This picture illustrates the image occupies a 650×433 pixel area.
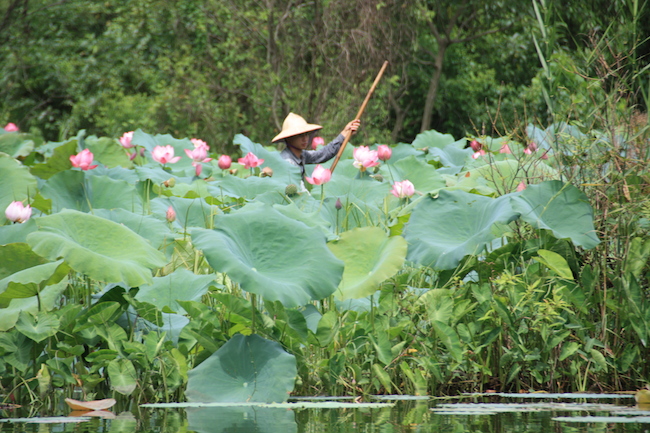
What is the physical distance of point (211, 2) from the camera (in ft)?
32.5

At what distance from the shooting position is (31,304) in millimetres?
2199

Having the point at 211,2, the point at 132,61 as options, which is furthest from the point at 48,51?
the point at 211,2

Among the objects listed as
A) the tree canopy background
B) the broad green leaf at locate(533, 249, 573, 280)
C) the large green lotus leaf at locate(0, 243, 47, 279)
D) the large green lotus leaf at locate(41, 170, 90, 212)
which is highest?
the tree canopy background

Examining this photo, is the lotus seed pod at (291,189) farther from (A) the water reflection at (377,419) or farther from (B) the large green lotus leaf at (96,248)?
(A) the water reflection at (377,419)

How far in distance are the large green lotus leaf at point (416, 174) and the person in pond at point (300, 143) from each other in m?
0.66

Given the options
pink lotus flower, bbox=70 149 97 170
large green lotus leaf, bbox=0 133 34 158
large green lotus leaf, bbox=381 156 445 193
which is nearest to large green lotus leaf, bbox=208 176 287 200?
pink lotus flower, bbox=70 149 97 170

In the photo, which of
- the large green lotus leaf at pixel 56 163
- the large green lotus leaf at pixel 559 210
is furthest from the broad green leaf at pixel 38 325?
the large green lotus leaf at pixel 56 163

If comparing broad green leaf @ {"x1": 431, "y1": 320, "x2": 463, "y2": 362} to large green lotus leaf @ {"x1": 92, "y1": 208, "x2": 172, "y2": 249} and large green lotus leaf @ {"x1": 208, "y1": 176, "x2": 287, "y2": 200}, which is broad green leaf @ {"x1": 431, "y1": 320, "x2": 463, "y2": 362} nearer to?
large green lotus leaf @ {"x1": 92, "y1": 208, "x2": 172, "y2": 249}

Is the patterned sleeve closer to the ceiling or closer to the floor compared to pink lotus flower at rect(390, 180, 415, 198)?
closer to the ceiling

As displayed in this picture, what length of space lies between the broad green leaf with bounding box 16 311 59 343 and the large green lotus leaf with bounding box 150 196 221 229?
112cm

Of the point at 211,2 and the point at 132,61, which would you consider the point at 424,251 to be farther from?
the point at 132,61

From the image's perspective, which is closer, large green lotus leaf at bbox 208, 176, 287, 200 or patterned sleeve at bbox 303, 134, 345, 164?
large green lotus leaf at bbox 208, 176, 287, 200

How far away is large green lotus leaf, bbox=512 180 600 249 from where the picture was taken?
2326mm

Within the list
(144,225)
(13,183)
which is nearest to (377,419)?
(144,225)
